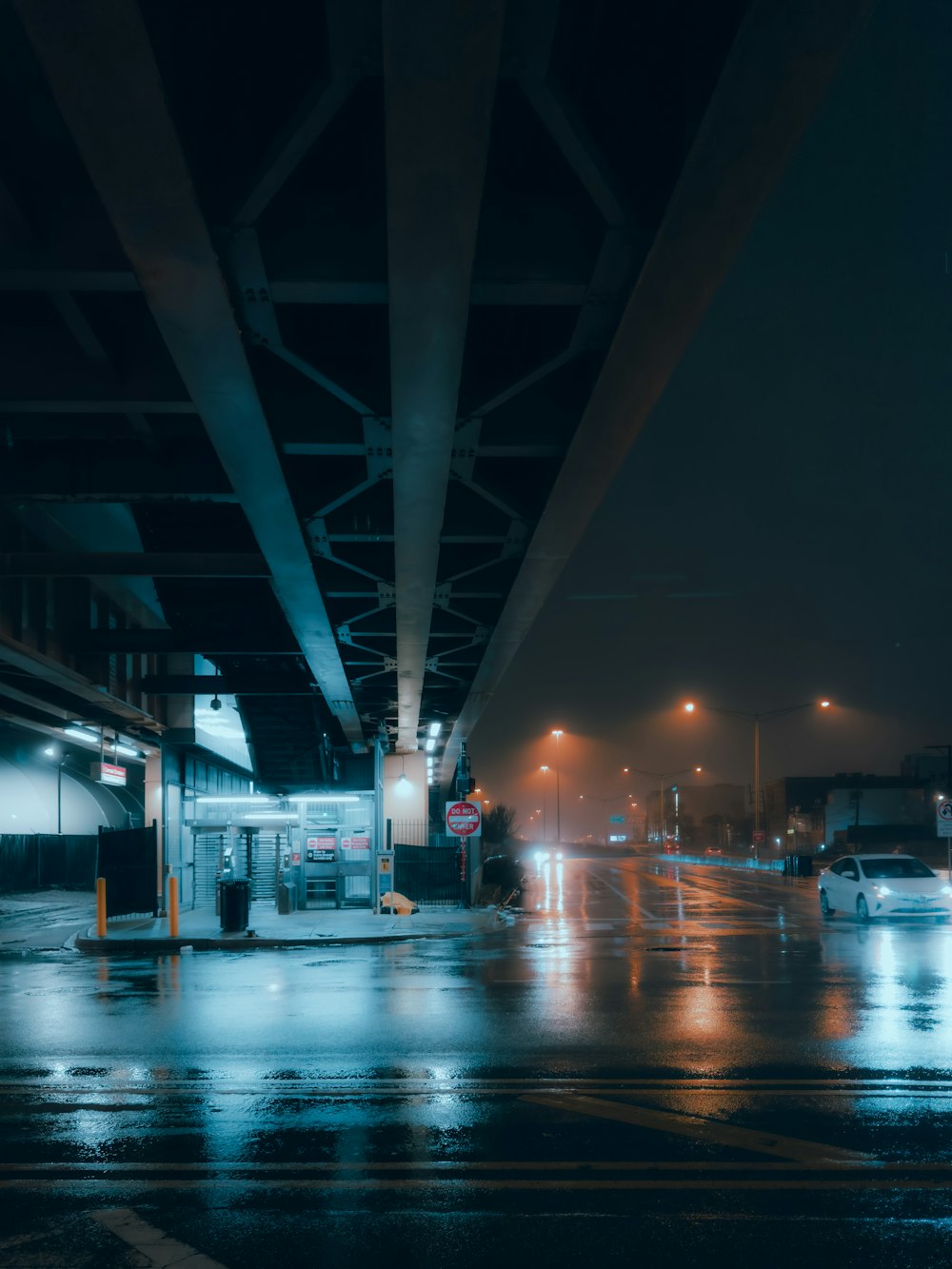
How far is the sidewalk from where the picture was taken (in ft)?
71.4

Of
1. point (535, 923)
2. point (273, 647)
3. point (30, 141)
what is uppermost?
point (30, 141)

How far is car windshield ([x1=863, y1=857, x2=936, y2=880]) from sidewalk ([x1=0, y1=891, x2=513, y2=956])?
27.4 feet

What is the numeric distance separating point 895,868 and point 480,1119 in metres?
20.4

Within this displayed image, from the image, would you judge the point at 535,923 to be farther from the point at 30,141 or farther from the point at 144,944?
the point at 30,141

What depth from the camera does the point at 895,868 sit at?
2562 centimetres

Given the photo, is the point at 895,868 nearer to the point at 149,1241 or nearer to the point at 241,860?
the point at 241,860

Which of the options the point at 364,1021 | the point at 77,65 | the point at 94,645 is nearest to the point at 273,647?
the point at 94,645

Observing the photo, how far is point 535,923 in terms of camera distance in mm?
26422

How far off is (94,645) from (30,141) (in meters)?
14.7

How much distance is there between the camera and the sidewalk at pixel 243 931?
21.8 meters

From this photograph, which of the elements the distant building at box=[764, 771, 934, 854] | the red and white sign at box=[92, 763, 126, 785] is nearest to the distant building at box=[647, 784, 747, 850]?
the distant building at box=[764, 771, 934, 854]

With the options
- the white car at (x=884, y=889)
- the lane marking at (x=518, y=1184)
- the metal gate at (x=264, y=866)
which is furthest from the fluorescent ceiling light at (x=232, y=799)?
the lane marking at (x=518, y=1184)

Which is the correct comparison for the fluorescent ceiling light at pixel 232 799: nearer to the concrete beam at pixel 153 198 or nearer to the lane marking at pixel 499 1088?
the concrete beam at pixel 153 198

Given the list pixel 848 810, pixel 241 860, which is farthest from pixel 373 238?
pixel 848 810
